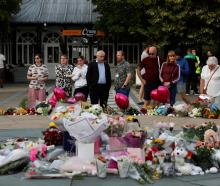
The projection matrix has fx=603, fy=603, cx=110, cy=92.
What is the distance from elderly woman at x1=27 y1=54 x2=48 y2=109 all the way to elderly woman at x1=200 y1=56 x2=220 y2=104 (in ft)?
14.8

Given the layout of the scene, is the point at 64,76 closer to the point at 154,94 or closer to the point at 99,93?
the point at 99,93

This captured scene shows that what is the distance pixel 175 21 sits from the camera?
1228 inches

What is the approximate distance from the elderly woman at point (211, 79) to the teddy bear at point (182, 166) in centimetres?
535

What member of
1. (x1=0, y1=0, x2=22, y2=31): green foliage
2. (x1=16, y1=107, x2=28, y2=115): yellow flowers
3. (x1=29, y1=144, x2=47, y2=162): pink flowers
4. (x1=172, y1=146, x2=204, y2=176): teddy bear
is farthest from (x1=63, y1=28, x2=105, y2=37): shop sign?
(x1=172, y1=146, x2=204, y2=176): teddy bear

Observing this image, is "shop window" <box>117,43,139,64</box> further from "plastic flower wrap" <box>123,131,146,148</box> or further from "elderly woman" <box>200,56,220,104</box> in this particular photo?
"plastic flower wrap" <box>123,131,146,148</box>

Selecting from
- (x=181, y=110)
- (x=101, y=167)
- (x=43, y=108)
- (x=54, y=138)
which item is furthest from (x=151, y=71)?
(x=101, y=167)

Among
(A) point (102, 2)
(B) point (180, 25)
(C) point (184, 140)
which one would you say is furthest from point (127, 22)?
(C) point (184, 140)

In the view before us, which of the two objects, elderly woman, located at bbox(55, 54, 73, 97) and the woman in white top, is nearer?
the woman in white top

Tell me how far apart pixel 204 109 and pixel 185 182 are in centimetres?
702

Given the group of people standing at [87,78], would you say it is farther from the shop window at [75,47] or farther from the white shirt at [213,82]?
the shop window at [75,47]

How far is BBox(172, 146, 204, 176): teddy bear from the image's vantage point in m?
8.40

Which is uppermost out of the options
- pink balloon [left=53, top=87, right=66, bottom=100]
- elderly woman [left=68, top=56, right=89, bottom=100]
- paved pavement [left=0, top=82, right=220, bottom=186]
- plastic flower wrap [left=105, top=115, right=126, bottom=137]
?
elderly woman [left=68, top=56, right=89, bottom=100]

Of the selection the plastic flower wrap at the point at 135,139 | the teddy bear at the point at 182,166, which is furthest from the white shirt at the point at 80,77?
the teddy bear at the point at 182,166

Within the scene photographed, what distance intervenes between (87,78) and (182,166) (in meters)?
6.22
